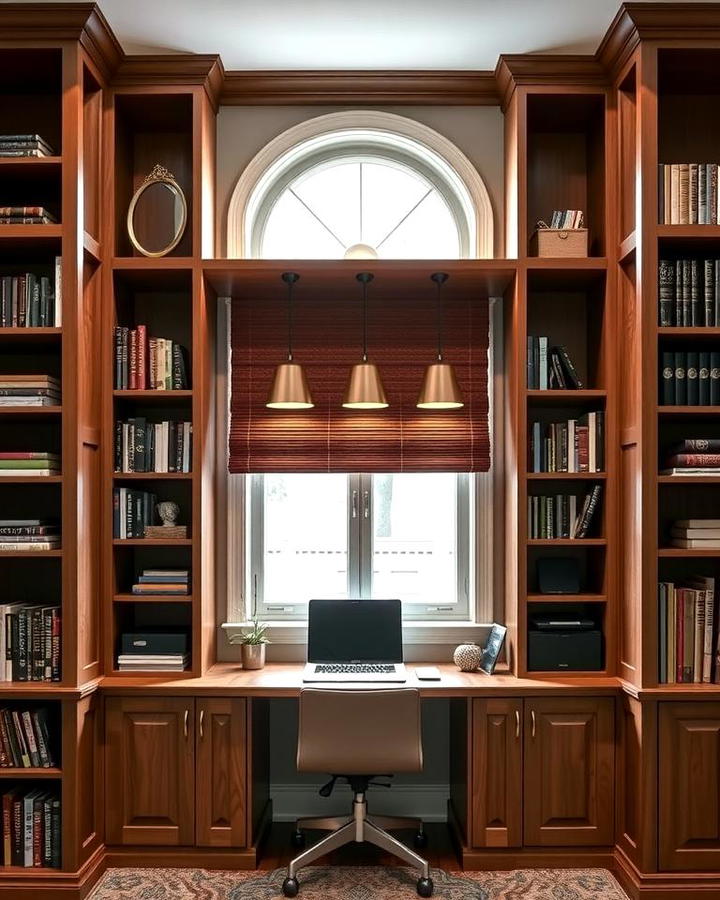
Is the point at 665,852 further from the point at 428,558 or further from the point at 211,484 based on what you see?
the point at 211,484

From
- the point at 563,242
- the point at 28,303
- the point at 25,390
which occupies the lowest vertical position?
the point at 25,390

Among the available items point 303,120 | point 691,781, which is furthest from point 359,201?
point 691,781

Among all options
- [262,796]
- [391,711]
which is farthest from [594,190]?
[262,796]

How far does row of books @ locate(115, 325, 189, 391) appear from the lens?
382 centimetres

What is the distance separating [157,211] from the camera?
4.04 m

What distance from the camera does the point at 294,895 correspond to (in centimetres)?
334

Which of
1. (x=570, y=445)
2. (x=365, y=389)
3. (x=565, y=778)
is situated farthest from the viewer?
(x=570, y=445)

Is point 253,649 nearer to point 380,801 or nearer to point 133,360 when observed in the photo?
point 380,801

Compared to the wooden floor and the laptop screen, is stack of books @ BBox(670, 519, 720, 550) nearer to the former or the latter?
Result: the laptop screen

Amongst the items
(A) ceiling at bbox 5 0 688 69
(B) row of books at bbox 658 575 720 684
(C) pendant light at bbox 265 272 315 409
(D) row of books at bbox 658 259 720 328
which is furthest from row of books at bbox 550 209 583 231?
(B) row of books at bbox 658 575 720 684

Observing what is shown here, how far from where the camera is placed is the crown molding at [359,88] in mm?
4051

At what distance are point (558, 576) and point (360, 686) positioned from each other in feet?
3.17

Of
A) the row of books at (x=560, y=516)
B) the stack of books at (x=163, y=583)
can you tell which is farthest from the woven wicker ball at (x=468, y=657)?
the stack of books at (x=163, y=583)

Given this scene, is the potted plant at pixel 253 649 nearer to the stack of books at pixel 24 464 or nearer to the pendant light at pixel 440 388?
the stack of books at pixel 24 464
